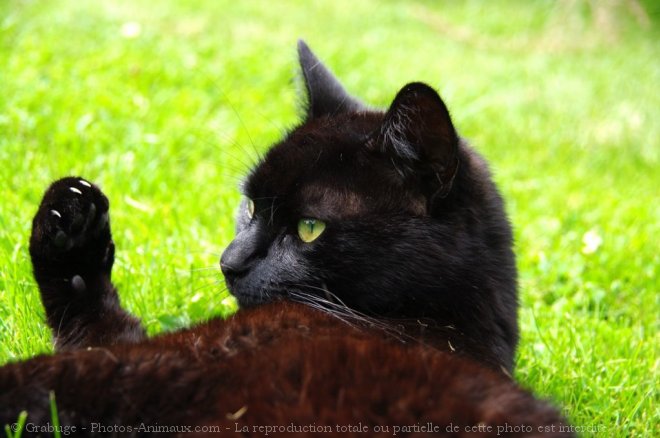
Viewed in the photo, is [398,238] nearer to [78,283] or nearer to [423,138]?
[423,138]

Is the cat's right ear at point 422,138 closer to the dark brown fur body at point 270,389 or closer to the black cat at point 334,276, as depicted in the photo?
the black cat at point 334,276

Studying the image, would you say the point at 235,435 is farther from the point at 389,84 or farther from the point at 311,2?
the point at 311,2

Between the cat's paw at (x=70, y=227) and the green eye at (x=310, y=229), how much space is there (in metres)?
0.58

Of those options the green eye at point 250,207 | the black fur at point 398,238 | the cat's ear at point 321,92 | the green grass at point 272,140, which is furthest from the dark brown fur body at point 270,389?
the cat's ear at point 321,92

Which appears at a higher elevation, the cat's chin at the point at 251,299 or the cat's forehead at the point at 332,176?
the cat's forehead at the point at 332,176

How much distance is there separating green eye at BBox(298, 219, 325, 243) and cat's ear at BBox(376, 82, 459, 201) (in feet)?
0.98

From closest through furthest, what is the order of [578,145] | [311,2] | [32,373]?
[32,373], [578,145], [311,2]

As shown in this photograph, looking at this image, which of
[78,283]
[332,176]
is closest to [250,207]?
[332,176]

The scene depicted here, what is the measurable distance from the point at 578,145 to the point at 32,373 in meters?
5.65

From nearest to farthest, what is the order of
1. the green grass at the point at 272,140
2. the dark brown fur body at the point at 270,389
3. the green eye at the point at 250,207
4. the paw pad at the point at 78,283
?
the dark brown fur body at the point at 270,389 < the paw pad at the point at 78,283 < the green eye at the point at 250,207 < the green grass at the point at 272,140

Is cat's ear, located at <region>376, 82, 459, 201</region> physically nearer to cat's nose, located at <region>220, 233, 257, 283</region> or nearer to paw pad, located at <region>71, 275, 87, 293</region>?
cat's nose, located at <region>220, 233, 257, 283</region>

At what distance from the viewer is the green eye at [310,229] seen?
7.31ft

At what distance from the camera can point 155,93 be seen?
5.05m

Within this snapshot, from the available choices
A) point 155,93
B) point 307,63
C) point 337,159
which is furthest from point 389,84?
point 337,159
